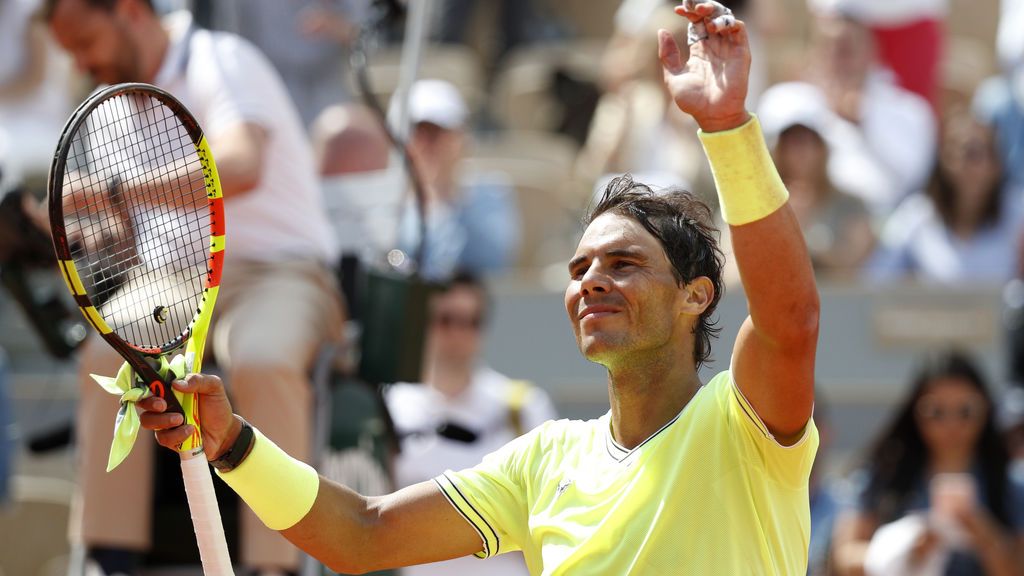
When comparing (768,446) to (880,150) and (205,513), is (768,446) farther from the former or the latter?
(880,150)

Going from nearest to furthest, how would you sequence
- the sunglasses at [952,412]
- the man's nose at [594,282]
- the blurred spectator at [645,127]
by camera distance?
the man's nose at [594,282] < the sunglasses at [952,412] < the blurred spectator at [645,127]

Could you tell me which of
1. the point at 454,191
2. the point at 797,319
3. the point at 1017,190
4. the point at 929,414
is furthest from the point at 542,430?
the point at 1017,190

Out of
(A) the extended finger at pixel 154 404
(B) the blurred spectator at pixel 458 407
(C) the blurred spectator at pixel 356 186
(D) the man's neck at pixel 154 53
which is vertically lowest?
(B) the blurred spectator at pixel 458 407

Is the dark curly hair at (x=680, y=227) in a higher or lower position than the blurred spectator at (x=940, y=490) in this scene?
higher

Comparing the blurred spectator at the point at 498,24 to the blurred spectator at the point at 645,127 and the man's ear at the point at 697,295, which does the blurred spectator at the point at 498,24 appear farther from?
the man's ear at the point at 697,295

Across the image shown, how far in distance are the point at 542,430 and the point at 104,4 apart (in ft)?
7.92

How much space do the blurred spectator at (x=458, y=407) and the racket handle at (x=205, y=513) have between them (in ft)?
9.08

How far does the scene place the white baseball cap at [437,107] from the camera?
7.86 meters

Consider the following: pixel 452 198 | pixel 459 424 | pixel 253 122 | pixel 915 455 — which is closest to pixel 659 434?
pixel 253 122

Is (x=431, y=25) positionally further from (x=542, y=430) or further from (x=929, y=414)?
(x=542, y=430)

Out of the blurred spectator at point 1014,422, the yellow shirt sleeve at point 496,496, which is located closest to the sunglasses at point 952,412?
the blurred spectator at point 1014,422

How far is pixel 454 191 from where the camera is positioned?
7895 mm

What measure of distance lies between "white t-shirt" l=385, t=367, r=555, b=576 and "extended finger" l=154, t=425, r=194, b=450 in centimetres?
289

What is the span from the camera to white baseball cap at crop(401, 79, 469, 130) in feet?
25.8
